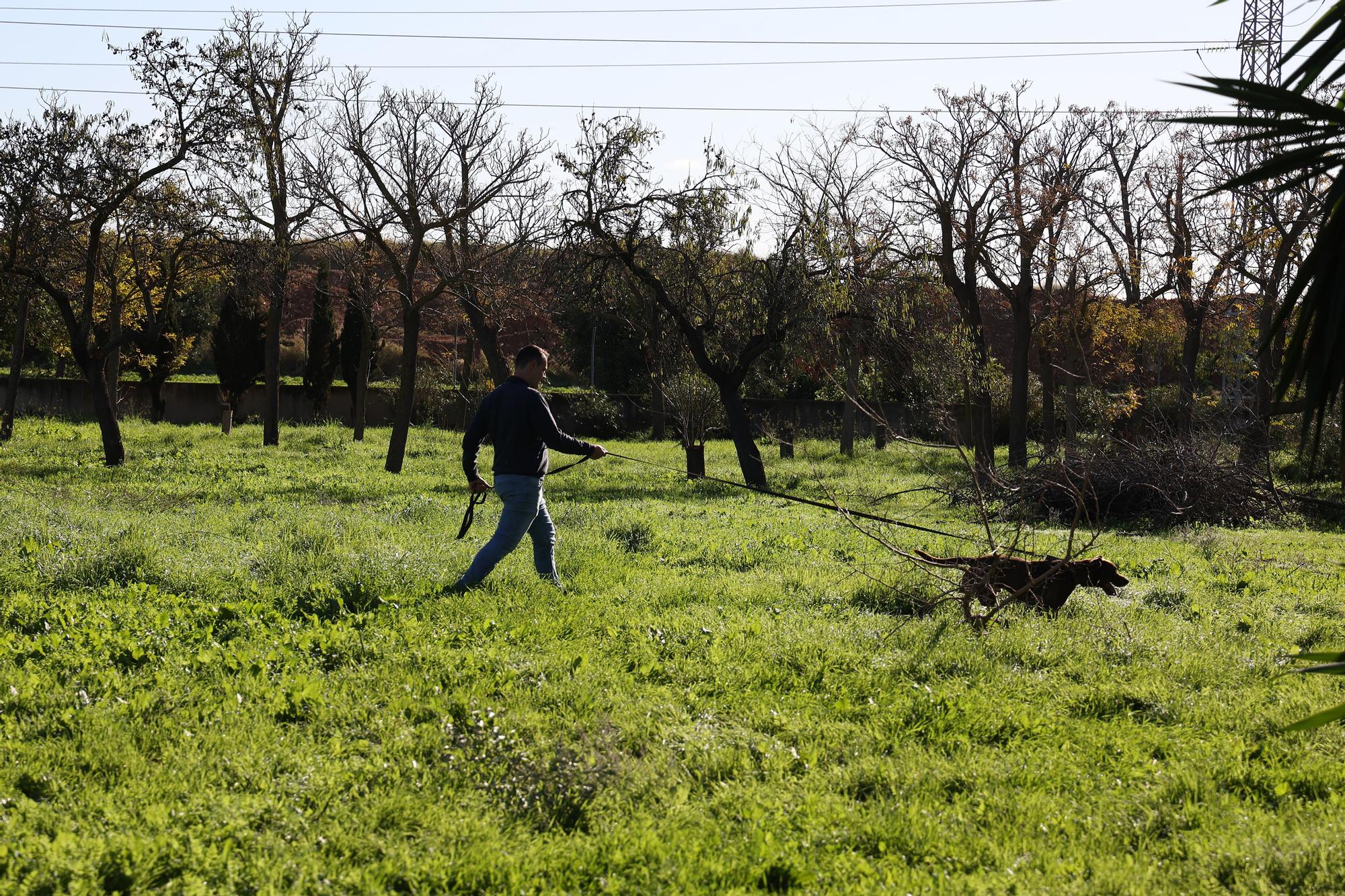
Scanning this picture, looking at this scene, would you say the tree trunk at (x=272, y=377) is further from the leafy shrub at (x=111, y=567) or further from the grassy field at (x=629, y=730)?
the leafy shrub at (x=111, y=567)

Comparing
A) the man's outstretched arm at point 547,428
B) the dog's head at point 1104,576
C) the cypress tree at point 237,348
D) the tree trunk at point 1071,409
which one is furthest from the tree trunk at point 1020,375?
the cypress tree at point 237,348

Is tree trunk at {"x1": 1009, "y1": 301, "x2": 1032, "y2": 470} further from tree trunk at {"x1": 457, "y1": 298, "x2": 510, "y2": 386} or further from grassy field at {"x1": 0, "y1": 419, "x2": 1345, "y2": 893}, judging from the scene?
grassy field at {"x1": 0, "y1": 419, "x2": 1345, "y2": 893}

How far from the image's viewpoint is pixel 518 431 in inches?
319

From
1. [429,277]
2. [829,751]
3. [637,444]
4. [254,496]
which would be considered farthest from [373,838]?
[429,277]

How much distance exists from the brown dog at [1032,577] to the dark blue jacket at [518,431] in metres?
3.08

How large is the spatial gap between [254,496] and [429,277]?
27101mm

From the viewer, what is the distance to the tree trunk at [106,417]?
19541 millimetres

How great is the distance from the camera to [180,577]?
8.09m

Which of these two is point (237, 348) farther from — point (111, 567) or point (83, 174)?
point (111, 567)

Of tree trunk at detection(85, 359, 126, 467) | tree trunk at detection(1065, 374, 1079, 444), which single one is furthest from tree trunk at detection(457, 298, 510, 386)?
tree trunk at detection(1065, 374, 1079, 444)

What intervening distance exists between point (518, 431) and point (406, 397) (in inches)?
574

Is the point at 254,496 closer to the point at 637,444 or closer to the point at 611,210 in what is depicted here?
the point at 611,210

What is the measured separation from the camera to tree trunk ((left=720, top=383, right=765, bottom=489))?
2145 centimetres

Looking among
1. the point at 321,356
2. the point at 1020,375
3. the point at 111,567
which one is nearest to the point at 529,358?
the point at 111,567
